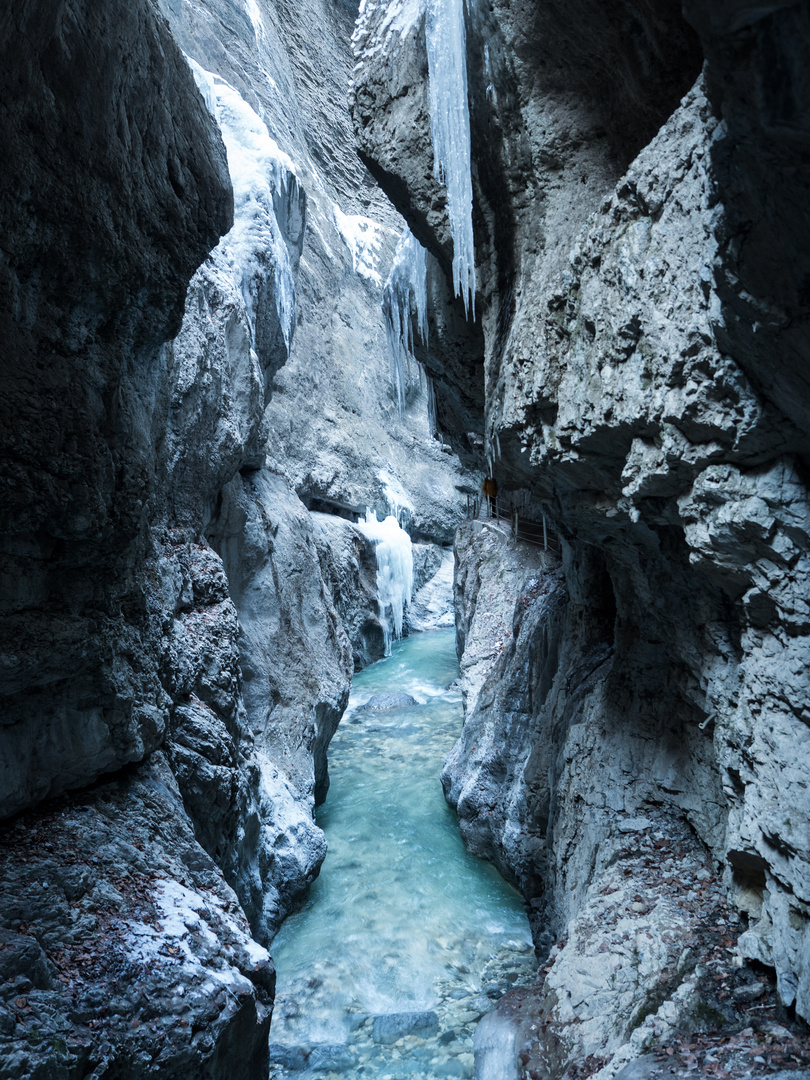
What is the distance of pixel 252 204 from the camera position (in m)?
12.3

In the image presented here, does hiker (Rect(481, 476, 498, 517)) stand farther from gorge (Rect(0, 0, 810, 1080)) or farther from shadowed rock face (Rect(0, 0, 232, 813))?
shadowed rock face (Rect(0, 0, 232, 813))

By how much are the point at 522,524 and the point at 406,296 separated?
23.6 feet

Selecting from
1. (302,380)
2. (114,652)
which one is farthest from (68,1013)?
(302,380)

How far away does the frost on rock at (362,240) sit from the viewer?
34375 millimetres

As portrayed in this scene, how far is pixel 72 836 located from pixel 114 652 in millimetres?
1454

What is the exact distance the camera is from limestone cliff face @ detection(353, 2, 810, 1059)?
3.71 meters

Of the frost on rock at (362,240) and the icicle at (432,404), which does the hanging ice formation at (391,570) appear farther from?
the frost on rock at (362,240)

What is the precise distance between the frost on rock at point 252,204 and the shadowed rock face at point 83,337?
5111 mm

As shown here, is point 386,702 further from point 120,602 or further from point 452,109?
point 452,109

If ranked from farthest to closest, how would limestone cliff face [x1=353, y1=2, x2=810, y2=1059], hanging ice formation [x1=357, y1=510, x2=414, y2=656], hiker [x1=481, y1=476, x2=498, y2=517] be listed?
hanging ice formation [x1=357, y1=510, x2=414, y2=656], hiker [x1=481, y1=476, x2=498, y2=517], limestone cliff face [x1=353, y1=2, x2=810, y2=1059]

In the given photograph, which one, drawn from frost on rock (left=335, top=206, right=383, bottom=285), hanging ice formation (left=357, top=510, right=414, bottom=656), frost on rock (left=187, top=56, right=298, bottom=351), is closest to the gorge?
frost on rock (left=187, top=56, right=298, bottom=351)

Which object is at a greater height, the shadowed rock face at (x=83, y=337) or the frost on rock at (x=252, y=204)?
the frost on rock at (x=252, y=204)

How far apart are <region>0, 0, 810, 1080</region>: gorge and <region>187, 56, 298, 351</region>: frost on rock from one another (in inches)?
62.0

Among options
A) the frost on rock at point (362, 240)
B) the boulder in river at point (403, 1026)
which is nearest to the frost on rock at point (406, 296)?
the boulder in river at point (403, 1026)
